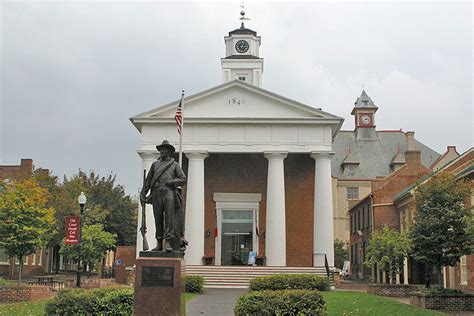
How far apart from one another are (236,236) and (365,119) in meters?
56.1

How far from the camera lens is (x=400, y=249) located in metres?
32.0

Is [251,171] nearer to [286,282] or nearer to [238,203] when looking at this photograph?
[238,203]

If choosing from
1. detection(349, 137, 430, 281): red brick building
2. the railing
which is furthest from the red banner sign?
detection(349, 137, 430, 281): red brick building

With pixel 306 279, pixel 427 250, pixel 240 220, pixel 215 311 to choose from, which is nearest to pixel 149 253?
pixel 215 311

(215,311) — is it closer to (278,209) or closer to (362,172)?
(278,209)

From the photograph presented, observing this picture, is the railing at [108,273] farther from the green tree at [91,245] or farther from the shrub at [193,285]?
the shrub at [193,285]

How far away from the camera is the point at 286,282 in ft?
88.5

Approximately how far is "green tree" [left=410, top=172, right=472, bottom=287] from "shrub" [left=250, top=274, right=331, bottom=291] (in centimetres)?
619

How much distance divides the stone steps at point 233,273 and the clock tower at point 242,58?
25294 millimetres

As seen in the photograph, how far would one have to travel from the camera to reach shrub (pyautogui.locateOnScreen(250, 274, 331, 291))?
1019 inches

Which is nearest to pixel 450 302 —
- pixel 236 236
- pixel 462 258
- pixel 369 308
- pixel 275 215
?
pixel 369 308

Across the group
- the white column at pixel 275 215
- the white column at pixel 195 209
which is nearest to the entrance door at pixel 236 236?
the white column at pixel 275 215

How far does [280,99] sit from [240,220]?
1007 centimetres

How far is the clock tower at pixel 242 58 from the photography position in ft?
195
